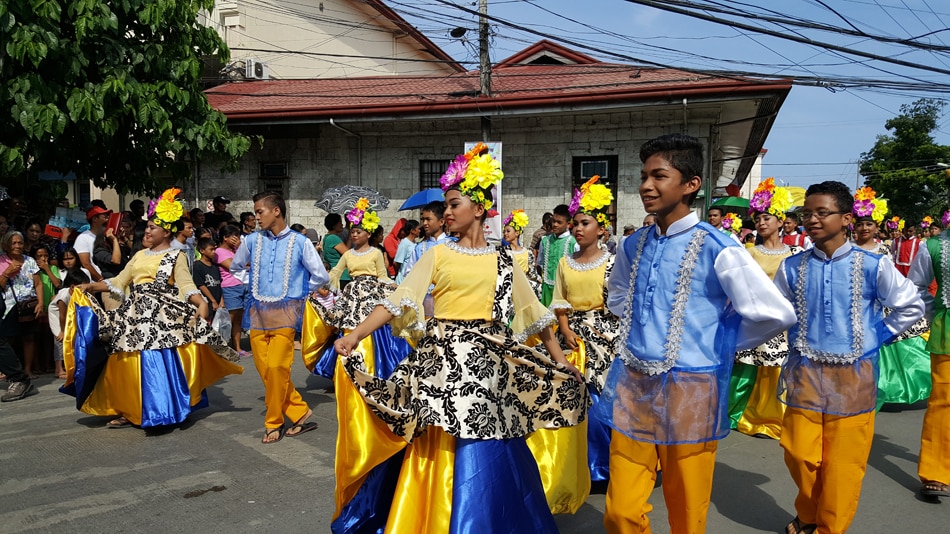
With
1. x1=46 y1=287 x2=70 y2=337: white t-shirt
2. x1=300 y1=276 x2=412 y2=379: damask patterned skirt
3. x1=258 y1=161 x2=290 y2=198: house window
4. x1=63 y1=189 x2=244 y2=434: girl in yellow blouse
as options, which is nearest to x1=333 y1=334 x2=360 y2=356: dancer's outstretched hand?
x1=63 y1=189 x2=244 y2=434: girl in yellow blouse

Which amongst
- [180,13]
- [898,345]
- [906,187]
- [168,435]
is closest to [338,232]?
[180,13]

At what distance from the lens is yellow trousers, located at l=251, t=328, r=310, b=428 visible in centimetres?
601

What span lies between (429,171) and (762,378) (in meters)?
11.0

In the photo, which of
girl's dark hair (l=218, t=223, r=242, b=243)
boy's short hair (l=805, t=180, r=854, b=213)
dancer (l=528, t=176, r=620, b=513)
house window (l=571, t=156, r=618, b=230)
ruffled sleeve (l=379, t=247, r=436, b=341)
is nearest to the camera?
ruffled sleeve (l=379, t=247, r=436, b=341)

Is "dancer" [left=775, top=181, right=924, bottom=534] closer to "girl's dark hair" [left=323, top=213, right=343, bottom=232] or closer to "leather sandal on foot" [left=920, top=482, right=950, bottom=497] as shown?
"leather sandal on foot" [left=920, top=482, right=950, bottom=497]

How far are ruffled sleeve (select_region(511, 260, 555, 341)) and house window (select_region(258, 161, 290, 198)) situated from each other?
1397 cm

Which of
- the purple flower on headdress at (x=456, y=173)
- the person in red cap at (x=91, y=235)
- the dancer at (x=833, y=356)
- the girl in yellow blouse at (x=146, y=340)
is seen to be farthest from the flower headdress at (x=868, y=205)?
the person in red cap at (x=91, y=235)

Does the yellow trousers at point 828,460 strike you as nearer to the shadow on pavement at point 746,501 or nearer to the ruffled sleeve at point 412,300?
the shadow on pavement at point 746,501

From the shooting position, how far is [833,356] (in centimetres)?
397

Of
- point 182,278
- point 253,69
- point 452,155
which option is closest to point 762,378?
point 182,278

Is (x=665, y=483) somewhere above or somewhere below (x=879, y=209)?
below

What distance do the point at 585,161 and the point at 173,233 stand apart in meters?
10.4

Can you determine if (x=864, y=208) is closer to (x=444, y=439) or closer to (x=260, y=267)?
(x=444, y=439)

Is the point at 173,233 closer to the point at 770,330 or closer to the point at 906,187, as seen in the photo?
the point at 770,330
